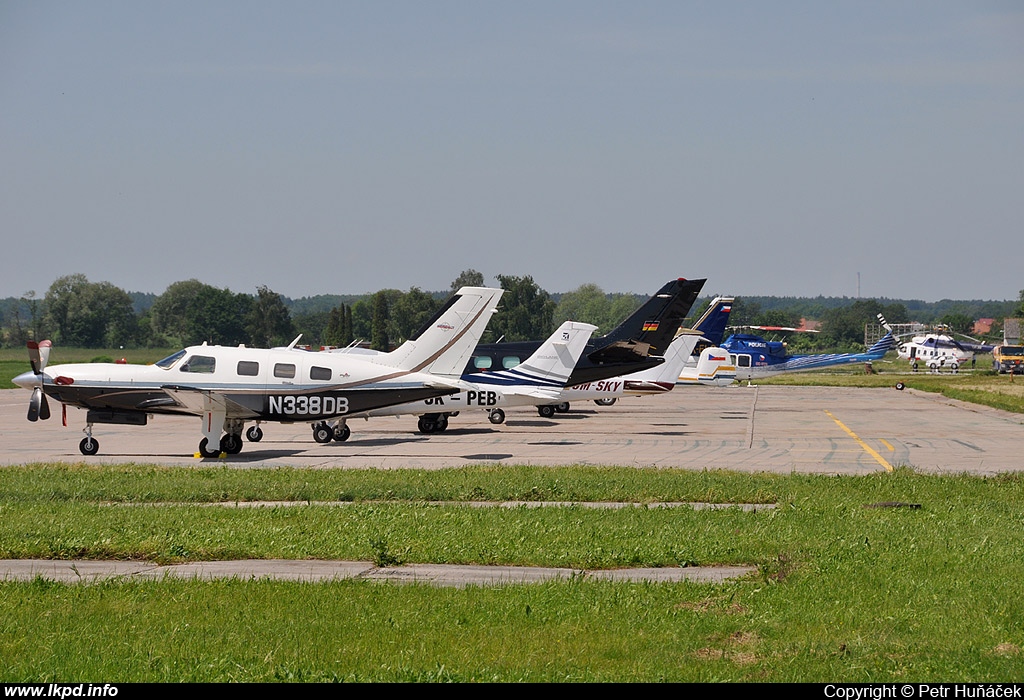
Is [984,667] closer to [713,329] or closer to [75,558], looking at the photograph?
[75,558]

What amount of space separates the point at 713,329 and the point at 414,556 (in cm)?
4181

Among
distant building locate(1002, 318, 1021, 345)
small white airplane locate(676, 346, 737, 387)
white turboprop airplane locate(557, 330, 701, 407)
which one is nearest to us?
white turboprop airplane locate(557, 330, 701, 407)

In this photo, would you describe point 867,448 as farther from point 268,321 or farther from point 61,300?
point 61,300

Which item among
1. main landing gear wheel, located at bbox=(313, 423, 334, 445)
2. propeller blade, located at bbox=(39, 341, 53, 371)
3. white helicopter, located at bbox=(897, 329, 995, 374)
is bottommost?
white helicopter, located at bbox=(897, 329, 995, 374)

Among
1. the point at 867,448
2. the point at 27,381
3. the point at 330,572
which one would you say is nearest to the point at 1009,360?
the point at 867,448

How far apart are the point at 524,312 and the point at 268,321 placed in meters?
35.7

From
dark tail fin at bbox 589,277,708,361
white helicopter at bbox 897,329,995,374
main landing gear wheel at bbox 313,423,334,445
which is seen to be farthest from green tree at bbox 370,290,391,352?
main landing gear wheel at bbox 313,423,334,445

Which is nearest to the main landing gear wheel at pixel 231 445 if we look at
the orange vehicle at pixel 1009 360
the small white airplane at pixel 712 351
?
the small white airplane at pixel 712 351

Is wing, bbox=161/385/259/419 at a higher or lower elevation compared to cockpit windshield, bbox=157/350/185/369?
lower

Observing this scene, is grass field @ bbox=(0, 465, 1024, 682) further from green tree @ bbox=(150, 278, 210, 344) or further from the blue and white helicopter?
green tree @ bbox=(150, 278, 210, 344)

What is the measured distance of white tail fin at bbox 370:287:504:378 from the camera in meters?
27.9

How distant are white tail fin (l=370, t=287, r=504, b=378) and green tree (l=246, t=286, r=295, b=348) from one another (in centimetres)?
5709

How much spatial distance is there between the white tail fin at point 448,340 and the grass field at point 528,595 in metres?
9.89

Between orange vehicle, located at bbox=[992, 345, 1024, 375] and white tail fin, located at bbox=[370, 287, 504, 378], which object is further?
orange vehicle, located at bbox=[992, 345, 1024, 375]
